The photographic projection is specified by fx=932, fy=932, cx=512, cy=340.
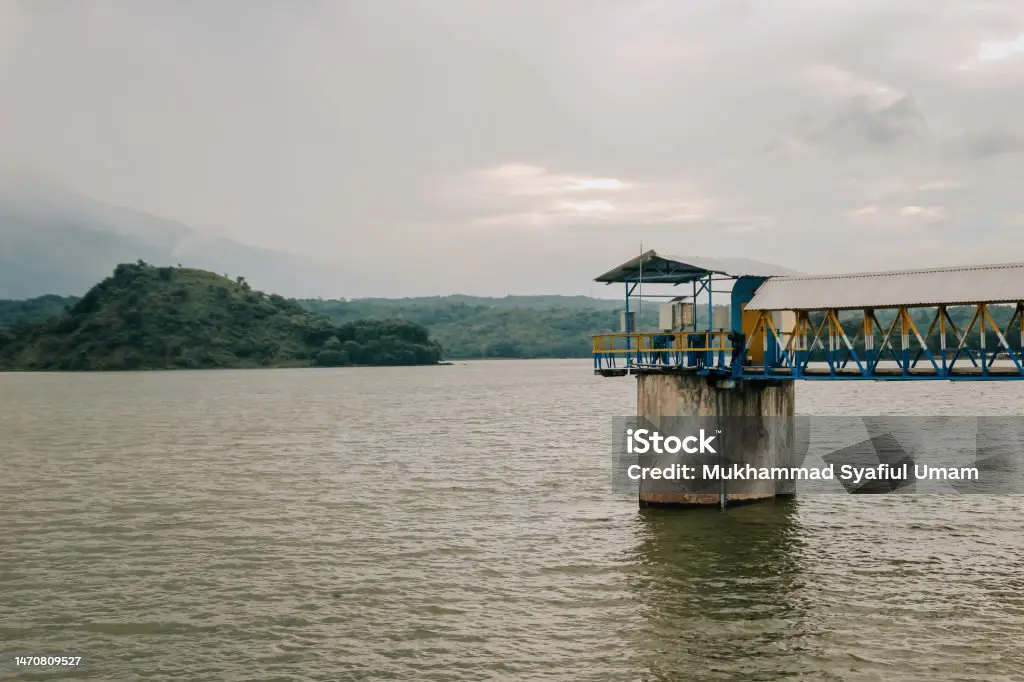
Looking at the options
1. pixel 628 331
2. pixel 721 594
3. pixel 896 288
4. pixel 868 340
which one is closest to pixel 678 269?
pixel 628 331

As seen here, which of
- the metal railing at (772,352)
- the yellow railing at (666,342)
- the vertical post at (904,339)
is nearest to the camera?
the vertical post at (904,339)

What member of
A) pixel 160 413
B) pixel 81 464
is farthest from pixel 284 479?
pixel 160 413

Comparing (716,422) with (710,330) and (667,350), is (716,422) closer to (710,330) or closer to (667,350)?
(667,350)

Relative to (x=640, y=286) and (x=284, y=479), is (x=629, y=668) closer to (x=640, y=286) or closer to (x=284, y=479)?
(x=640, y=286)

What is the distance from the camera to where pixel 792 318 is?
117ft

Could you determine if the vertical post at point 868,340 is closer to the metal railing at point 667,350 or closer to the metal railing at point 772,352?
the metal railing at point 772,352

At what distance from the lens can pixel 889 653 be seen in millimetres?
19984

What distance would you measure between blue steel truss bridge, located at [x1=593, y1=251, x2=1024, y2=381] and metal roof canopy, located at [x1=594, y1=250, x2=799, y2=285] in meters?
0.05

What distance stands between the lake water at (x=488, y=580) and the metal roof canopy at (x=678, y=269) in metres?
9.09

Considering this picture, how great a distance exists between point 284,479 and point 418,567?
2297 cm

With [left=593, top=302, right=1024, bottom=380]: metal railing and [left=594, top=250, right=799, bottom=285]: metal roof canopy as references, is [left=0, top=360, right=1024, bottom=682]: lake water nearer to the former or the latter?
[left=593, top=302, right=1024, bottom=380]: metal railing

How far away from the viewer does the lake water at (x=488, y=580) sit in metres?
20.2

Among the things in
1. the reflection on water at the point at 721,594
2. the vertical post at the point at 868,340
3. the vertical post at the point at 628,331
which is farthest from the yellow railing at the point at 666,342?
the reflection on water at the point at 721,594

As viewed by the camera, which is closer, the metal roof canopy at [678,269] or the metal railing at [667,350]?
the metal railing at [667,350]
